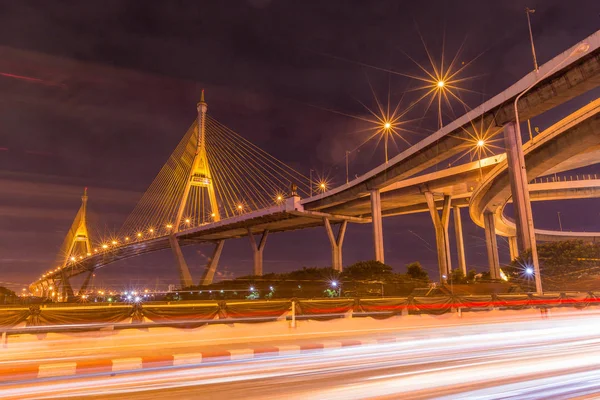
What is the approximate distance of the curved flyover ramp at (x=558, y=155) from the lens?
109 ft

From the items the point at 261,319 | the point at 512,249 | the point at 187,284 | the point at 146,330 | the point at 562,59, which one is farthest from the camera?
the point at 512,249

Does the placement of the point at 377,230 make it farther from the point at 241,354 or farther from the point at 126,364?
the point at 126,364

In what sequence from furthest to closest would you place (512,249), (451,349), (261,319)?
(512,249), (261,319), (451,349)

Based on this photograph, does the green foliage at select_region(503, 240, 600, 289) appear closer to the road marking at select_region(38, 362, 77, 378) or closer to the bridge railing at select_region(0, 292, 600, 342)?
the bridge railing at select_region(0, 292, 600, 342)

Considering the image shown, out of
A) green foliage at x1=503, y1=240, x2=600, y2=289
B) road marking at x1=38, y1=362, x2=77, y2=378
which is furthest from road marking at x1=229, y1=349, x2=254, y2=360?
green foliage at x1=503, y1=240, x2=600, y2=289

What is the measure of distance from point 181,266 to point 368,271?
33923 mm

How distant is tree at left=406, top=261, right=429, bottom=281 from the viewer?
4694 cm

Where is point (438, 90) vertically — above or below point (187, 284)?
above

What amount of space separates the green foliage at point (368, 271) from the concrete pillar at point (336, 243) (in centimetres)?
2002

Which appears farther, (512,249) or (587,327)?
(512,249)

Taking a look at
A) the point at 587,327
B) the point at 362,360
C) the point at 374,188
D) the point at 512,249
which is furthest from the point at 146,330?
the point at 512,249

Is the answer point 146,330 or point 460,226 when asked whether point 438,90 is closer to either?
point 146,330

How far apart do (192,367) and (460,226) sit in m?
68.7

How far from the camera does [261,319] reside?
717 inches
